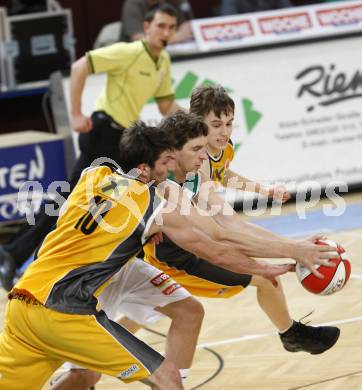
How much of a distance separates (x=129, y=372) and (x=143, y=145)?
3.20 feet

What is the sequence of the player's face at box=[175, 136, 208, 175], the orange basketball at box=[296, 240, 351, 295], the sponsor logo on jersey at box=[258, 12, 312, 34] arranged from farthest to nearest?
the sponsor logo on jersey at box=[258, 12, 312, 34], the player's face at box=[175, 136, 208, 175], the orange basketball at box=[296, 240, 351, 295]

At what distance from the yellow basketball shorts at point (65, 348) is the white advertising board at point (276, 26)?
6076 millimetres

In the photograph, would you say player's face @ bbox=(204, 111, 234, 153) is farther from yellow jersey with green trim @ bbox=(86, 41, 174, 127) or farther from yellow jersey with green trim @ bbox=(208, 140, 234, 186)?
yellow jersey with green trim @ bbox=(86, 41, 174, 127)

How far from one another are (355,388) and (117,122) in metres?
3.68

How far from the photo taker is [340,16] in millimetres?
10734

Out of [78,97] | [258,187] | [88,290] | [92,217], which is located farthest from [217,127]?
[78,97]

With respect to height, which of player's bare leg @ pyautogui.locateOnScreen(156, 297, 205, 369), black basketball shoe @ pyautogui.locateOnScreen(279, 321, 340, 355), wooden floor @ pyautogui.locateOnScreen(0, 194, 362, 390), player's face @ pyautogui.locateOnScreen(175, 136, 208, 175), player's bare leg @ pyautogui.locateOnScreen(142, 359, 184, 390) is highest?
player's face @ pyautogui.locateOnScreen(175, 136, 208, 175)

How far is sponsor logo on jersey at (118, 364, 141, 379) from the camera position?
4.45m

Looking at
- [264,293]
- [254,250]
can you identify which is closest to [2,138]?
[264,293]

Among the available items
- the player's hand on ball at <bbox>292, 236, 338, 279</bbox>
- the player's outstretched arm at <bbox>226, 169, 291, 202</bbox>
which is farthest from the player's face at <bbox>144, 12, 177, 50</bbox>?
the player's hand on ball at <bbox>292, 236, 338, 279</bbox>

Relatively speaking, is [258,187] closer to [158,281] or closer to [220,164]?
[220,164]

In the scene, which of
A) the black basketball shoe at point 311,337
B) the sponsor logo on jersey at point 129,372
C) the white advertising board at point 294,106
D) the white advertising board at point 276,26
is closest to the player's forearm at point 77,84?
the white advertising board at point 294,106

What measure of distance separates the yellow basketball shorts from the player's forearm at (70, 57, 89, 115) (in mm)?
3934

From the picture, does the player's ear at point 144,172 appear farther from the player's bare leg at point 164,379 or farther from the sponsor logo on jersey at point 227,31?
the sponsor logo on jersey at point 227,31
